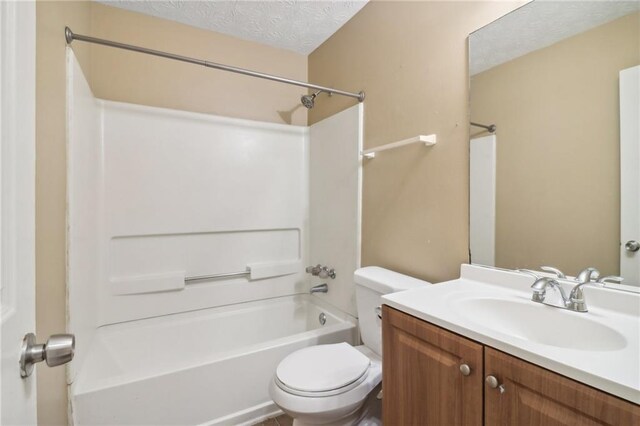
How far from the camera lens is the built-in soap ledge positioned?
1.88m

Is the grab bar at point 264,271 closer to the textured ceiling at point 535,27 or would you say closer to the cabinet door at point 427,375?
the cabinet door at point 427,375

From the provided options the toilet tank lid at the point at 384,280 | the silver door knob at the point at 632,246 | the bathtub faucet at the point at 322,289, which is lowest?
the bathtub faucet at the point at 322,289

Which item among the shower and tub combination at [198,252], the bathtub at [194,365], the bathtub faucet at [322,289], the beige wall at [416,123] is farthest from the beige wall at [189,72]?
the bathtub at [194,365]

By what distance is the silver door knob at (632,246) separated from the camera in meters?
0.87

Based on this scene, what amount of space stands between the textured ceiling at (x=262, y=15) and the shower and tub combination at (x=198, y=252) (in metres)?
0.55

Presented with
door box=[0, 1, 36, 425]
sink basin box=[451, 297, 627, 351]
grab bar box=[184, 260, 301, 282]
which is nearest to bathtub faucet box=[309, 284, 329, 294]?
grab bar box=[184, 260, 301, 282]

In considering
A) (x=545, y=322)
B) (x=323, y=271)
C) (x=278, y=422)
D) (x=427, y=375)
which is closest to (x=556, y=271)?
(x=545, y=322)

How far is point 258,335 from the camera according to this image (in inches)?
89.3

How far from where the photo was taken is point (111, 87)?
6.27 ft

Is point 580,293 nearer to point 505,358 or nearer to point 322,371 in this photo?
point 505,358

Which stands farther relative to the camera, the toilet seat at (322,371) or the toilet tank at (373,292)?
the toilet tank at (373,292)

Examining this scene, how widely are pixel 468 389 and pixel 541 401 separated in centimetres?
16

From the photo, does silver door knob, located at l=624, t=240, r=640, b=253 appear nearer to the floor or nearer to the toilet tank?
the toilet tank

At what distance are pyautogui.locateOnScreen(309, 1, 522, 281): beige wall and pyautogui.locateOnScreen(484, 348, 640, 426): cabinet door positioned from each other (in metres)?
0.68
